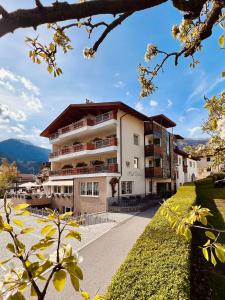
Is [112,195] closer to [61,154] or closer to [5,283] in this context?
[61,154]

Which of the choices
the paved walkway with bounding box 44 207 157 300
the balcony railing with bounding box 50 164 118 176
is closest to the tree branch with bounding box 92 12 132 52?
the paved walkway with bounding box 44 207 157 300

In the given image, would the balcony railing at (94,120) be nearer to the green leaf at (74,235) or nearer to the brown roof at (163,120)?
the brown roof at (163,120)

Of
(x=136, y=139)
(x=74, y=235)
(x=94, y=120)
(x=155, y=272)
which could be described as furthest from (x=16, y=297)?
(x=136, y=139)

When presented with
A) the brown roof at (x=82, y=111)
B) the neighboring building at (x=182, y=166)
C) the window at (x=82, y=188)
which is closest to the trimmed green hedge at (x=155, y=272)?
the brown roof at (x=82, y=111)

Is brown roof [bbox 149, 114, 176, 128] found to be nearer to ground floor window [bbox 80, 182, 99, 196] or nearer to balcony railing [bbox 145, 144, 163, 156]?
balcony railing [bbox 145, 144, 163, 156]

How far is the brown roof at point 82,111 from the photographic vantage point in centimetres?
2731

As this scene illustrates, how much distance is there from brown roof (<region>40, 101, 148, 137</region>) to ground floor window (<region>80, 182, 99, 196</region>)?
31.4 feet

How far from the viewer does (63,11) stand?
156 centimetres

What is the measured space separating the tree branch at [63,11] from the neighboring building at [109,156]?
23771 millimetres

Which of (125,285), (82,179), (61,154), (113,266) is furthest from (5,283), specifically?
(61,154)

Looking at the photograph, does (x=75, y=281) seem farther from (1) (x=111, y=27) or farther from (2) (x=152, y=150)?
(2) (x=152, y=150)

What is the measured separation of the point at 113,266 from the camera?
9297 millimetres

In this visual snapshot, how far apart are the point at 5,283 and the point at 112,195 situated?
80.9 ft

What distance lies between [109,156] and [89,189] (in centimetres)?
496
